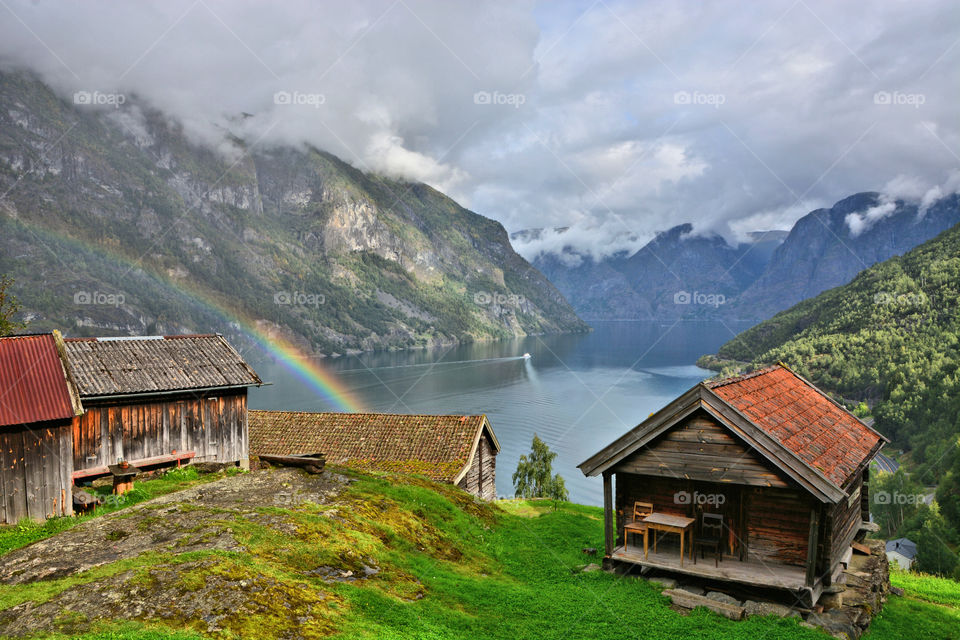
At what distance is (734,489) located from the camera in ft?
59.0

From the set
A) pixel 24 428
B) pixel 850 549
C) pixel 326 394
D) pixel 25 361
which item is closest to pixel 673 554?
pixel 850 549

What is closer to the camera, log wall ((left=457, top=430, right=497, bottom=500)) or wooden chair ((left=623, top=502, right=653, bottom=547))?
wooden chair ((left=623, top=502, right=653, bottom=547))

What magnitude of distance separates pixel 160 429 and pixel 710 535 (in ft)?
69.8

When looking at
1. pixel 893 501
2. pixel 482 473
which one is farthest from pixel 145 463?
pixel 893 501

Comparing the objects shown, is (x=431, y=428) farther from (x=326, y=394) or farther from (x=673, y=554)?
(x=326, y=394)

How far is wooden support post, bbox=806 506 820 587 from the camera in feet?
52.1

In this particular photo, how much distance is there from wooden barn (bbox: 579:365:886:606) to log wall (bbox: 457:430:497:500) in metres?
16.4

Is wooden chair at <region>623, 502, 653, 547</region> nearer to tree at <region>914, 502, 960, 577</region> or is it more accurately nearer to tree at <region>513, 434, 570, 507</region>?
tree at <region>513, 434, 570, 507</region>

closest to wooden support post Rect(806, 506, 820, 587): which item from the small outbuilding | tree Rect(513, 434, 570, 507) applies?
tree Rect(513, 434, 570, 507)

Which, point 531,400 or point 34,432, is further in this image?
point 531,400

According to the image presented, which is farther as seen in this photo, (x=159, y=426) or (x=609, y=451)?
(x=159, y=426)

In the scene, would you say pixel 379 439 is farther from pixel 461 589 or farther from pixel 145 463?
pixel 461 589

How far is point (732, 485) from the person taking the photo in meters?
18.0

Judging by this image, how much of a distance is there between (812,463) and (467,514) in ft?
40.1
